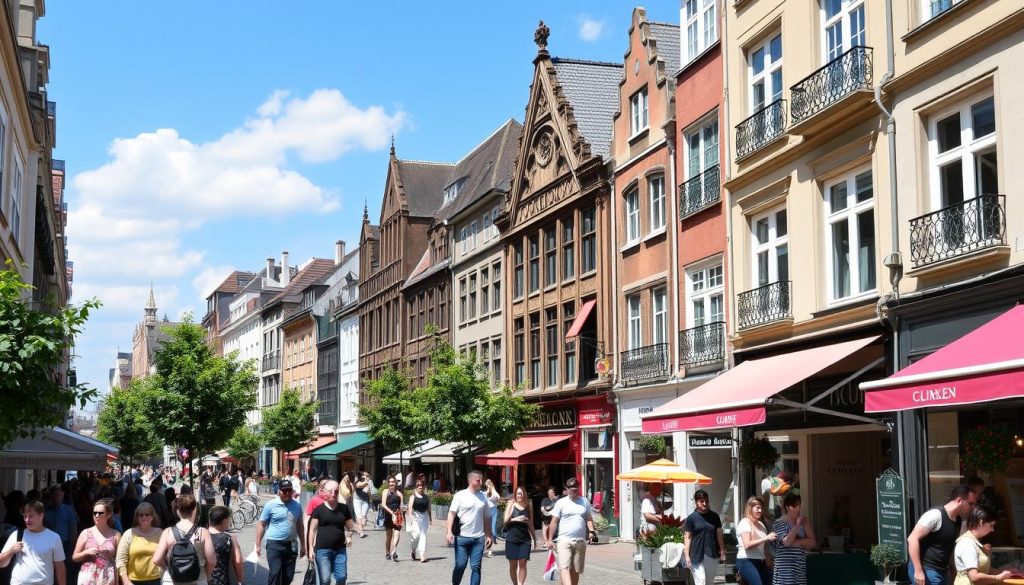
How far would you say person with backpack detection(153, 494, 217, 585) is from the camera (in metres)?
10.5

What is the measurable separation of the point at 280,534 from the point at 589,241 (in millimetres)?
21748

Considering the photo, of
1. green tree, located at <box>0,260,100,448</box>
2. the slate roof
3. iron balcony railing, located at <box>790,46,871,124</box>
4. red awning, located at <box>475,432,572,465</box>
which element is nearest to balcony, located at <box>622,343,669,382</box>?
red awning, located at <box>475,432,572,465</box>

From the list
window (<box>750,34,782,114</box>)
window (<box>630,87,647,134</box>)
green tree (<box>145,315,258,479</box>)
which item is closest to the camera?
window (<box>750,34,782,114</box>)

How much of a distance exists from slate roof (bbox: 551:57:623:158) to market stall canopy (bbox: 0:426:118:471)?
19.2m

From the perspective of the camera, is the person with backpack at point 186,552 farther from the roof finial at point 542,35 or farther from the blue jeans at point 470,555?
the roof finial at point 542,35

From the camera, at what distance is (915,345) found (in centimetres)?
1773

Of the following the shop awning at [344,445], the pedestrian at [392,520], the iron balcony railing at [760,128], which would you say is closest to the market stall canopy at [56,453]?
the pedestrian at [392,520]

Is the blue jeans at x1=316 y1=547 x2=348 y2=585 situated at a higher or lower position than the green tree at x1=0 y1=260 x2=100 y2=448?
lower

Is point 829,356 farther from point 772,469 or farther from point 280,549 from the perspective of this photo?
point 280,549

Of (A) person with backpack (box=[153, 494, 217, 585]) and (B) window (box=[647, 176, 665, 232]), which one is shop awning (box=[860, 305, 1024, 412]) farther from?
(B) window (box=[647, 176, 665, 232])

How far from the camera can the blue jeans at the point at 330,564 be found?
Result: 14.6m

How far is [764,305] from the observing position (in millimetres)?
22484

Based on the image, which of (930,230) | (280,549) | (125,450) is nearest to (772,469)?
(930,230)

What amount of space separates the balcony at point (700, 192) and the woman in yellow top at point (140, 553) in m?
16.6
